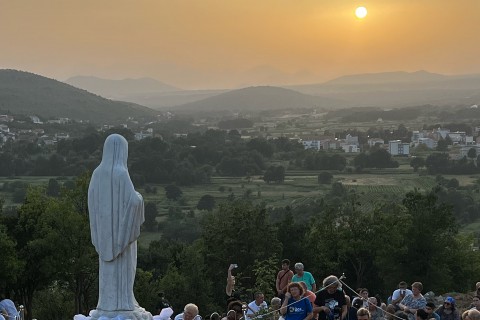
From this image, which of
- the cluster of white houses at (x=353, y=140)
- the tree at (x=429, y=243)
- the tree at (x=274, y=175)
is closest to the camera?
the tree at (x=429, y=243)

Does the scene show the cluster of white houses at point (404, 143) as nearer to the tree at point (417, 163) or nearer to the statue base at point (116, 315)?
the tree at point (417, 163)

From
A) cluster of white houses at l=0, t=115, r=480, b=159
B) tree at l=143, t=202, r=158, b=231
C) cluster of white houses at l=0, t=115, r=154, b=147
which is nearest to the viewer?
tree at l=143, t=202, r=158, b=231

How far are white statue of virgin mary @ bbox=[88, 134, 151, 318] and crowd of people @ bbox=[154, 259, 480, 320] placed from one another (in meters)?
0.90

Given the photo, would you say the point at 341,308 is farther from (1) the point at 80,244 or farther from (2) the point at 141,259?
(2) the point at 141,259

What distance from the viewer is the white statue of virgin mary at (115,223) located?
10094 mm

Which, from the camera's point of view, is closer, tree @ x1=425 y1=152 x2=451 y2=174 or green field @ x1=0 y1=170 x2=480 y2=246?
green field @ x1=0 y1=170 x2=480 y2=246

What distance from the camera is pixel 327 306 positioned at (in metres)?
12.5

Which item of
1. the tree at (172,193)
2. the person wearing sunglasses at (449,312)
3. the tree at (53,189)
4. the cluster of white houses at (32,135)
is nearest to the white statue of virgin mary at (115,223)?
the person wearing sunglasses at (449,312)

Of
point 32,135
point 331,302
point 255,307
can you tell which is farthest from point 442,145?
point 331,302

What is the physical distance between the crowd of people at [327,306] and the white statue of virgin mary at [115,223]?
0.90 meters

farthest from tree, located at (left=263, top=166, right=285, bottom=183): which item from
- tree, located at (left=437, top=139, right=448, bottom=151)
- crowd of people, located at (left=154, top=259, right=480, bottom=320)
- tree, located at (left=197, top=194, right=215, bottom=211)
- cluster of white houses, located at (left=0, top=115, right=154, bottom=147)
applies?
crowd of people, located at (left=154, top=259, right=480, bottom=320)

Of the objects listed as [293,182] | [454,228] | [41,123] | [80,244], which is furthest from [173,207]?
[41,123]

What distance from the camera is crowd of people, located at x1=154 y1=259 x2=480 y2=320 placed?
12.1 m

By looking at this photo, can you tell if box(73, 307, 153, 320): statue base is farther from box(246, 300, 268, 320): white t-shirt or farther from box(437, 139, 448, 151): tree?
box(437, 139, 448, 151): tree
